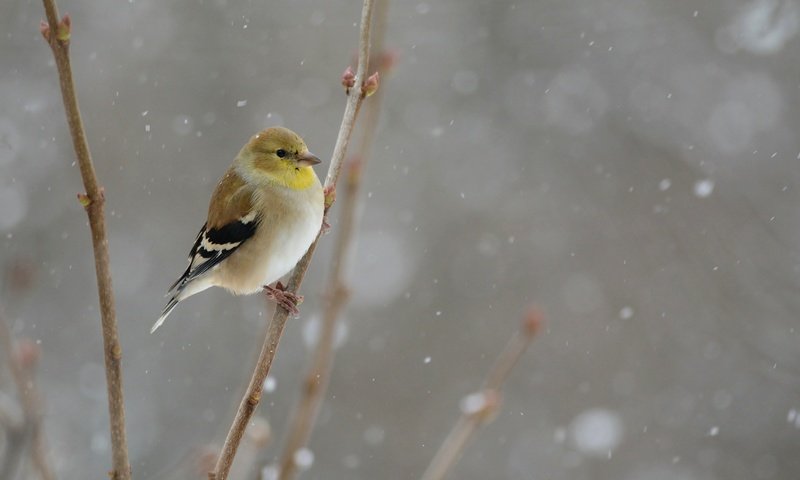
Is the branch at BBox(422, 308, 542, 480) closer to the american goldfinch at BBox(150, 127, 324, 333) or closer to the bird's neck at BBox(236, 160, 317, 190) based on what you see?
the american goldfinch at BBox(150, 127, 324, 333)

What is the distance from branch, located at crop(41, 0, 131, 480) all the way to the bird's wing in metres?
1.54

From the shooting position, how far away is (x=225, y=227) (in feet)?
9.11

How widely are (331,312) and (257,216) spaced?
162 centimetres

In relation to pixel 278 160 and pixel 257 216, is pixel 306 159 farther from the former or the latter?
pixel 257 216

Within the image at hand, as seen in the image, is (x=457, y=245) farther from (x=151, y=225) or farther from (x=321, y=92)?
(x=151, y=225)

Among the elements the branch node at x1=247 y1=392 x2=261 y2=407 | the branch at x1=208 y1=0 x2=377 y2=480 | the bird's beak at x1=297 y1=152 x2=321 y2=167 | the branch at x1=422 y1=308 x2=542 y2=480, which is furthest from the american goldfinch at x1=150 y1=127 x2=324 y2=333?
the branch at x1=422 y1=308 x2=542 y2=480

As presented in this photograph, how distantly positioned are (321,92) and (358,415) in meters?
4.57

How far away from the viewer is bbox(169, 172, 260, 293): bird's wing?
275 centimetres

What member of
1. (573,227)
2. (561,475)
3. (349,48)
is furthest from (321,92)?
(561,475)

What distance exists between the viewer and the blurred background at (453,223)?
368 inches

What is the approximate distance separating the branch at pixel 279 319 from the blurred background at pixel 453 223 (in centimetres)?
690

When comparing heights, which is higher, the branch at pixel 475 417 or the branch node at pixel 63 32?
the branch node at pixel 63 32

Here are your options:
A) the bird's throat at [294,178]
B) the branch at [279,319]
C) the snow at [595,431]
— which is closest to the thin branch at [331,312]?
the branch at [279,319]

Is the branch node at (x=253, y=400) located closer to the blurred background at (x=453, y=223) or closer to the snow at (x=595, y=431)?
the blurred background at (x=453, y=223)
